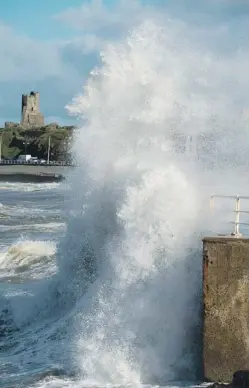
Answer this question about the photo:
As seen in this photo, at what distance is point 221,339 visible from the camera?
8.40m

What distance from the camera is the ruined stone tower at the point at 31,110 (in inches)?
6688

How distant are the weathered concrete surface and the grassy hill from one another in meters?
122

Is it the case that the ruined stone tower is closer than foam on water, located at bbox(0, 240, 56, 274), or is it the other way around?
foam on water, located at bbox(0, 240, 56, 274)

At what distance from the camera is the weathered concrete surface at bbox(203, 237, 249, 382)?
838 cm

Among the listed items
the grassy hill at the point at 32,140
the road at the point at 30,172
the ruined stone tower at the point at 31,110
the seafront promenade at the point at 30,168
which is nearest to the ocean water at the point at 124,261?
the road at the point at 30,172

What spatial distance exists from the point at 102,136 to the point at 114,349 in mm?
3943

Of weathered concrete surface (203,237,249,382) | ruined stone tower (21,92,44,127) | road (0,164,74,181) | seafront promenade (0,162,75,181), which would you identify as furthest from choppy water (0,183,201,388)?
ruined stone tower (21,92,44,127)

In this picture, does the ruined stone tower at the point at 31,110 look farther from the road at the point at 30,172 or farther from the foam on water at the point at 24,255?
the foam on water at the point at 24,255

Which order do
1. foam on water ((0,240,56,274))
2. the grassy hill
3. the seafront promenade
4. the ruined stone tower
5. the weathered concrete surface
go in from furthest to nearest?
the ruined stone tower → the grassy hill → the seafront promenade → foam on water ((0,240,56,274)) → the weathered concrete surface

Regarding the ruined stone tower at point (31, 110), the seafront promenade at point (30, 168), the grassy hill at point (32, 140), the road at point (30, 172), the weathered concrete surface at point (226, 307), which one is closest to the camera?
the weathered concrete surface at point (226, 307)

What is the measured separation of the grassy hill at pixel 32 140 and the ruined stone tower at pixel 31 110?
623cm

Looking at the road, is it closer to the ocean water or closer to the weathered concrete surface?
the ocean water

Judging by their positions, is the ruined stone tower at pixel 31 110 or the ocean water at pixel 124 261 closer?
the ocean water at pixel 124 261

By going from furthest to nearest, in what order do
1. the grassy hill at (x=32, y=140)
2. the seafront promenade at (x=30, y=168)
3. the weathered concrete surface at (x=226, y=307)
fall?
1. the grassy hill at (x=32, y=140)
2. the seafront promenade at (x=30, y=168)
3. the weathered concrete surface at (x=226, y=307)
